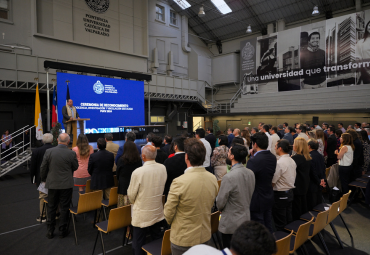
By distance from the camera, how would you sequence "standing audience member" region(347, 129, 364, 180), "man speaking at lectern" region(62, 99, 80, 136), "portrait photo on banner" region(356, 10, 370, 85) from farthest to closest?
1. "portrait photo on banner" region(356, 10, 370, 85)
2. "man speaking at lectern" region(62, 99, 80, 136)
3. "standing audience member" region(347, 129, 364, 180)

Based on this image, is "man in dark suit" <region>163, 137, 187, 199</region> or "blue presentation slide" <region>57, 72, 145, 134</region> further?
"blue presentation slide" <region>57, 72, 145, 134</region>

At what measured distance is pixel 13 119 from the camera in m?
9.92

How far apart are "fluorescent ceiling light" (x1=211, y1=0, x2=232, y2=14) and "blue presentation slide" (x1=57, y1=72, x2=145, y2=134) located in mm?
9006

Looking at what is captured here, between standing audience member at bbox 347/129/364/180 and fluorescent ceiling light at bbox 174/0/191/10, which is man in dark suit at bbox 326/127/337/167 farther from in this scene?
fluorescent ceiling light at bbox 174/0/191/10

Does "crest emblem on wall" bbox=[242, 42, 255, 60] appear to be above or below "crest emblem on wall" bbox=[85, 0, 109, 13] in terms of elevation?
below

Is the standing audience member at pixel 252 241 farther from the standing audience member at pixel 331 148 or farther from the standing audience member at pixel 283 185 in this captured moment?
the standing audience member at pixel 331 148

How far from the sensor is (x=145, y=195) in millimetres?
2328

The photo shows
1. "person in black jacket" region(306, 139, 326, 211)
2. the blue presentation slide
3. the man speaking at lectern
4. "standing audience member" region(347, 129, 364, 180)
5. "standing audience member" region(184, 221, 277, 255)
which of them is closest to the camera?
"standing audience member" region(184, 221, 277, 255)

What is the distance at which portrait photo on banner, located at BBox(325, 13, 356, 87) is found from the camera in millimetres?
12461

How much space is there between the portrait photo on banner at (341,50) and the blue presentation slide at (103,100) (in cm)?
1091

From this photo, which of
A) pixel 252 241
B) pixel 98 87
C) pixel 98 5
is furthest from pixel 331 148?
pixel 98 5

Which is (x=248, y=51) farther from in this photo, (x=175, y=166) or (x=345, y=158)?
(x=175, y=166)

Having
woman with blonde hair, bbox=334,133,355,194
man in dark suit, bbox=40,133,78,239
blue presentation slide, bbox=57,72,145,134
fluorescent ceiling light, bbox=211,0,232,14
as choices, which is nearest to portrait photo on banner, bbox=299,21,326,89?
fluorescent ceiling light, bbox=211,0,232,14

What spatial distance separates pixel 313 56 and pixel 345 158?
1134 cm
